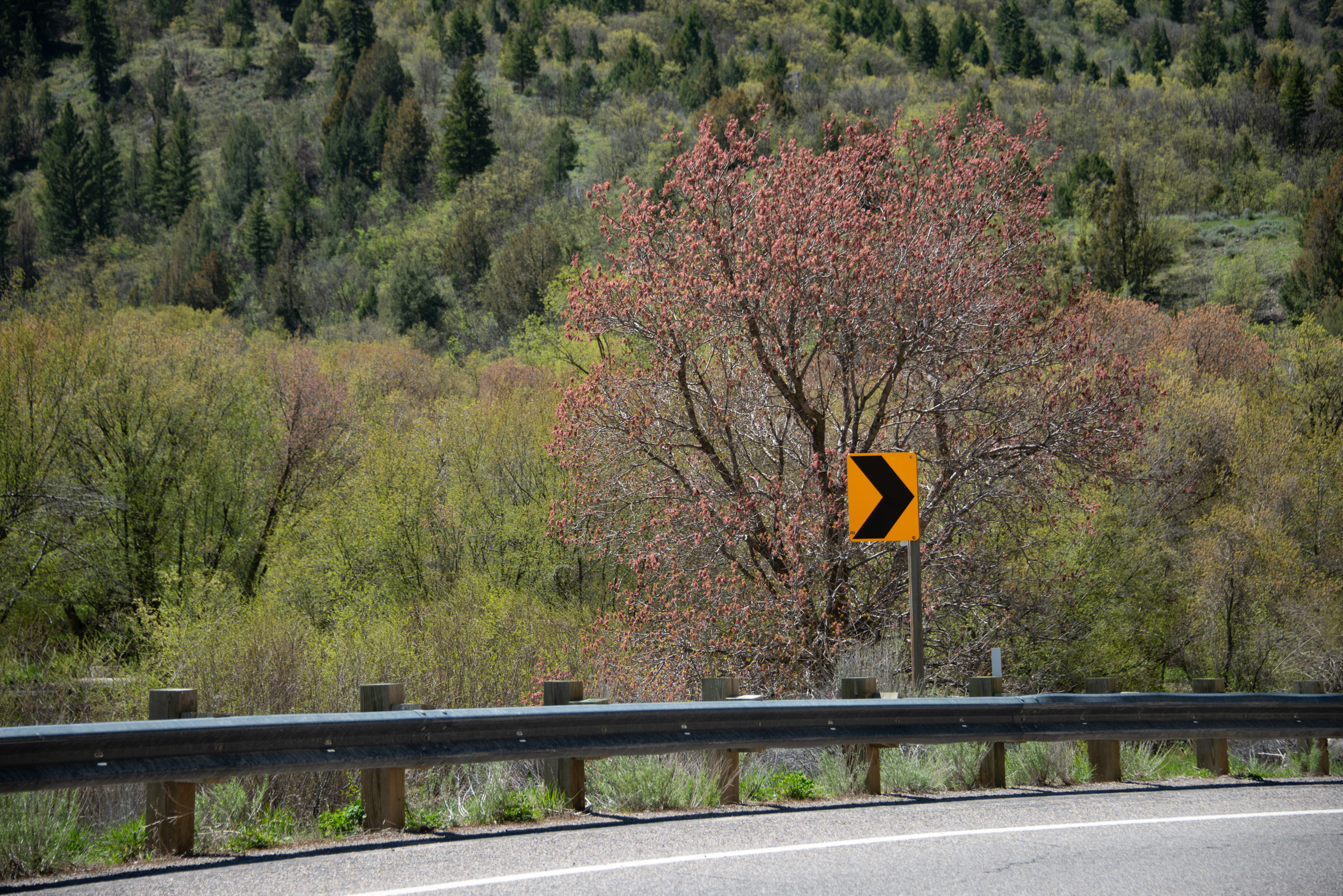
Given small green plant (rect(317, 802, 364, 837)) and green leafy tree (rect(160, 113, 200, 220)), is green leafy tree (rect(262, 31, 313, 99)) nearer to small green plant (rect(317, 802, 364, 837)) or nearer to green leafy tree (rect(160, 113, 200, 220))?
green leafy tree (rect(160, 113, 200, 220))

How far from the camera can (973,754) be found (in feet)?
27.6

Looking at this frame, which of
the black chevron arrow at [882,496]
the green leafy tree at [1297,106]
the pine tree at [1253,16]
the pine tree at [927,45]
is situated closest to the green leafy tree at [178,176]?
the pine tree at [927,45]

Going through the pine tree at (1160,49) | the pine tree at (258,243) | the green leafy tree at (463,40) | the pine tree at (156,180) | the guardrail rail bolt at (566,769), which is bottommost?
the guardrail rail bolt at (566,769)

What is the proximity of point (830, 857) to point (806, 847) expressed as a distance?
0.81ft

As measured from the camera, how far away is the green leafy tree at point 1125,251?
189 ft

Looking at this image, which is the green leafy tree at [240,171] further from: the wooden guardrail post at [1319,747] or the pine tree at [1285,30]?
the wooden guardrail post at [1319,747]

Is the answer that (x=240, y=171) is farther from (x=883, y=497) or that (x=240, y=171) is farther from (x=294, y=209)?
(x=883, y=497)

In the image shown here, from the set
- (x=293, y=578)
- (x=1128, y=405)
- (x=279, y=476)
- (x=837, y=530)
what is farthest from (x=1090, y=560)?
(x=279, y=476)

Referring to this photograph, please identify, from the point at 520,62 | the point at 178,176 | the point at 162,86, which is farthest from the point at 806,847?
the point at 162,86

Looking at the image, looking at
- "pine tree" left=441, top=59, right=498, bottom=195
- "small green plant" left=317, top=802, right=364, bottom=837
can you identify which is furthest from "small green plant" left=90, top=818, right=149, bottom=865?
"pine tree" left=441, top=59, right=498, bottom=195

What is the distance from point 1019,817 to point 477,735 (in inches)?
132

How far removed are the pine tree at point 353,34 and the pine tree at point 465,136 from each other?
5219 centimetres

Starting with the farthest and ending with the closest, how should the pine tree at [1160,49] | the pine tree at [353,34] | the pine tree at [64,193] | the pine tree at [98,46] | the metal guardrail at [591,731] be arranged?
the pine tree at [98,46] < the pine tree at [353,34] < the pine tree at [1160,49] < the pine tree at [64,193] < the metal guardrail at [591,731]

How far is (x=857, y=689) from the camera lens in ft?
25.2
